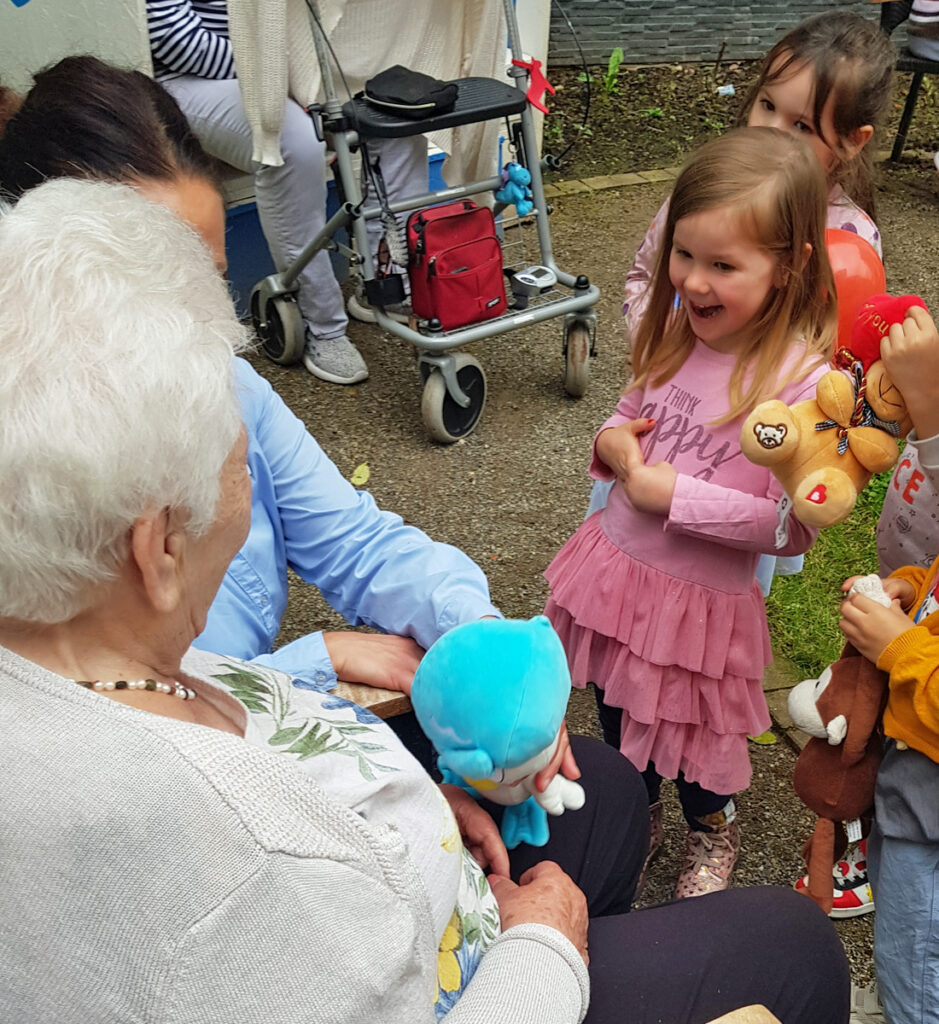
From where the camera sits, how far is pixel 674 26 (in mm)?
6980

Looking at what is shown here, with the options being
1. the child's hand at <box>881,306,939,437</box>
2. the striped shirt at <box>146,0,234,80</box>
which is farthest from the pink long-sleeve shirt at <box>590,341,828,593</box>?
the striped shirt at <box>146,0,234,80</box>

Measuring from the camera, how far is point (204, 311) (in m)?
1.07

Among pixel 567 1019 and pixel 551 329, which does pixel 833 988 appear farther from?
pixel 551 329

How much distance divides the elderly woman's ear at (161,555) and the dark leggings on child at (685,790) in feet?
4.14

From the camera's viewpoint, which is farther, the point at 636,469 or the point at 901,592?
the point at 636,469

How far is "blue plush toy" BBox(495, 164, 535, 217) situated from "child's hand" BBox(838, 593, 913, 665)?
97.7 inches

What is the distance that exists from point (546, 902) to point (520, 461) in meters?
2.35

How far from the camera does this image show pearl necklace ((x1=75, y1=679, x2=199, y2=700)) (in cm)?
103

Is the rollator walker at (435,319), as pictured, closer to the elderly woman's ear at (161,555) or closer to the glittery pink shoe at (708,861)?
the glittery pink shoe at (708,861)

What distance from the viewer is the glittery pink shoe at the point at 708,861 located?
217 cm

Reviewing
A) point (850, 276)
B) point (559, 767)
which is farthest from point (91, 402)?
point (850, 276)

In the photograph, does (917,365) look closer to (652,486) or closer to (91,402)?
(652,486)

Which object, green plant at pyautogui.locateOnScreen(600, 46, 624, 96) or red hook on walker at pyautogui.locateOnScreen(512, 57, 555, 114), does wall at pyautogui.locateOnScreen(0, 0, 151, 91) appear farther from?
green plant at pyautogui.locateOnScreen(600, 46, 624, 96)

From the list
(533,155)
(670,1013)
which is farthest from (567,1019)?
(533,155)
